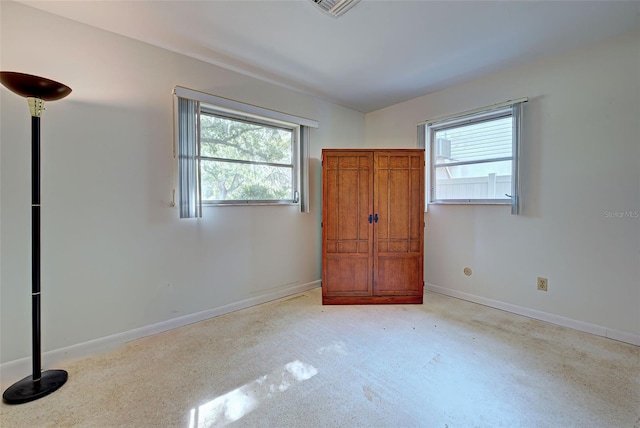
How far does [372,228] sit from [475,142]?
1591 millimetres

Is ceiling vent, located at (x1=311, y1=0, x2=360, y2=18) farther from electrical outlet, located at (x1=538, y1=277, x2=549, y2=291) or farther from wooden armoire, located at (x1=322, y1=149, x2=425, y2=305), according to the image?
electrical outlet, located at (x1=538, y1=277, x2=549, y2=291)

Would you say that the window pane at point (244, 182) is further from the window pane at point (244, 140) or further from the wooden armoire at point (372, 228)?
the wooden armoire at point (372, 228)

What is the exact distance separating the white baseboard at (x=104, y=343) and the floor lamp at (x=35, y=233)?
0.18 meters

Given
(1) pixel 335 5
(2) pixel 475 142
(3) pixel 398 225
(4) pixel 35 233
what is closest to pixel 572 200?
→ (2) pixel 475 142

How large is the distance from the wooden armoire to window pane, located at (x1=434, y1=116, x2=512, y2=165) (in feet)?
1.92

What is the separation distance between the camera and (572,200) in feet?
8.03

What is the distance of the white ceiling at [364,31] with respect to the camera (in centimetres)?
190

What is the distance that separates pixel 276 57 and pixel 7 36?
6.16 feet

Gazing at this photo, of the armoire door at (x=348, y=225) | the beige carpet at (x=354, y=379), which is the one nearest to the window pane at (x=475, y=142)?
the armoire door at (x=348, y=225)

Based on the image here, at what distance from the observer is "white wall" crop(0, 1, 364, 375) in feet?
6.02

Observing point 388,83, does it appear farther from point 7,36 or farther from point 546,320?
point 7,36

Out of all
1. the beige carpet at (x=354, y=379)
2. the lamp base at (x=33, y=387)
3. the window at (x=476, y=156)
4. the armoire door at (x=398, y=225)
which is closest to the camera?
the beige carpet at (x=354, y=379)

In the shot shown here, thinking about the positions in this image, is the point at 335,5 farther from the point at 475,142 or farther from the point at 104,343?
the point at 104,343

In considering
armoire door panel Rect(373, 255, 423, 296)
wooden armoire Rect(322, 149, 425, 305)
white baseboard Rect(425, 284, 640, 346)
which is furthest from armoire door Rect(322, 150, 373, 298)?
white baseboard Rect(425, 284, 640, 346)
